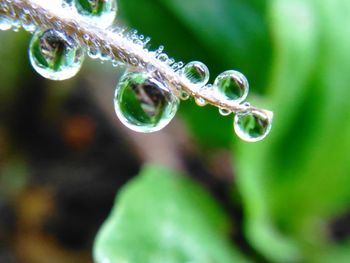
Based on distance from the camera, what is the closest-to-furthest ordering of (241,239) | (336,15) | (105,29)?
1. (105,29)
2. (336,15)
3. (241,239)

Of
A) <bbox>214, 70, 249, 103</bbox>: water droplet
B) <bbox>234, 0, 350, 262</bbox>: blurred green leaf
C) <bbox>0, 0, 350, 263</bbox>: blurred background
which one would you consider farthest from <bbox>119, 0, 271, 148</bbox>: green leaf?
<bbox>214, 70, 249, 103</bbox>: water droplet

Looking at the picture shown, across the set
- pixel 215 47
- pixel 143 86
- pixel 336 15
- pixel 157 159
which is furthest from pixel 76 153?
pixel 143 86

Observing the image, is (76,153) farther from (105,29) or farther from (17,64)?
(105,29)

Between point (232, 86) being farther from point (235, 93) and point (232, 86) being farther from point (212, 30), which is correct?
point (212, 30)

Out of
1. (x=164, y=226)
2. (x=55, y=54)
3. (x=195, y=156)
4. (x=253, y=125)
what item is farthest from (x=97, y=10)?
(x=195, y=156)

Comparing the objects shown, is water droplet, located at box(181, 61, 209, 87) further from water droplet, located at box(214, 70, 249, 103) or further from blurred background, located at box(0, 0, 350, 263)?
blurred background, located at box(0, 0, 350, 263)

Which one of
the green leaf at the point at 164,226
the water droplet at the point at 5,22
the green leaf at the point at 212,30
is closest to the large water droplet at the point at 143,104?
the water droplet at the point at 5,22
